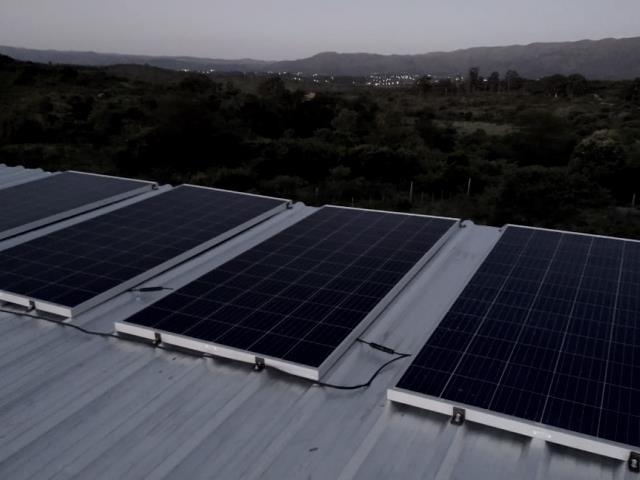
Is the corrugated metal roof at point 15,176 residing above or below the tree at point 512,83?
below

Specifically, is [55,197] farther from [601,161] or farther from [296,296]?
[601,161]

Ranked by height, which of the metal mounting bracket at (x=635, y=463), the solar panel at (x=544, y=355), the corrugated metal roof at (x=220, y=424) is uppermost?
the solar panel at (x=544, y=355)

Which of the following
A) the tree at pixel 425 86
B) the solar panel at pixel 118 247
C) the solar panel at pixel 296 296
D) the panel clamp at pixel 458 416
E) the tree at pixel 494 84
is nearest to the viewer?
the panel clamp at pixel 458 416

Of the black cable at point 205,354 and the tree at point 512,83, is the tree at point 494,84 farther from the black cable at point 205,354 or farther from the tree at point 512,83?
the black cable at point 205,354

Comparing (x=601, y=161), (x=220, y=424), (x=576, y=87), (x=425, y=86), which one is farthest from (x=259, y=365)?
(x=425, y=86)

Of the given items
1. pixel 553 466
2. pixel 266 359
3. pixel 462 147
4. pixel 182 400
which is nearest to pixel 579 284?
pixel 553 466

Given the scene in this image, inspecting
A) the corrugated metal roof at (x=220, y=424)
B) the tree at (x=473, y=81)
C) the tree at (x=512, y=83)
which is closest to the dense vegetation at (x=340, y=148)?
the corrugated metal roof at (x=220, y=424)
